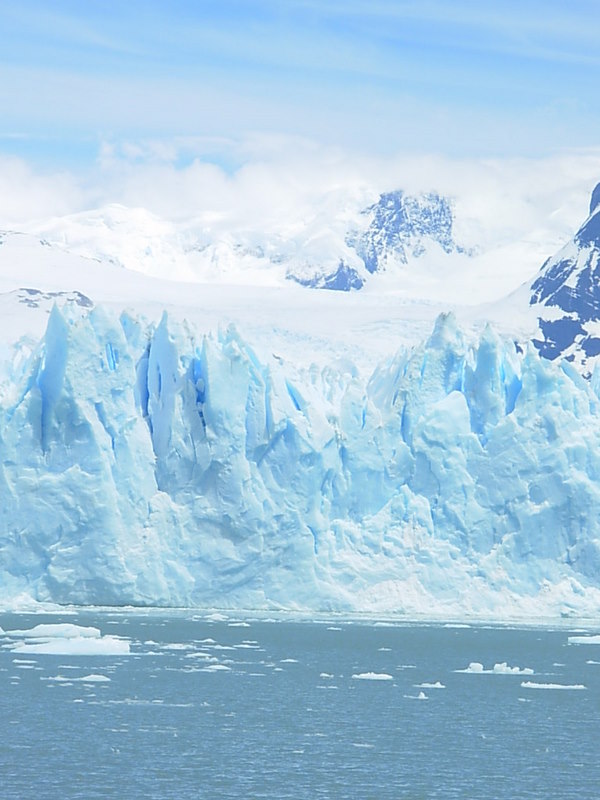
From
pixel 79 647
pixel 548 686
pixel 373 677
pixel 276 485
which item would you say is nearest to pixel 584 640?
pixel 548 686

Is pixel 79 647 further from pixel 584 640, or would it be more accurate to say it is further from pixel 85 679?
pixel 584 640

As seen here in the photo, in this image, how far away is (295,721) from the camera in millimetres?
37969

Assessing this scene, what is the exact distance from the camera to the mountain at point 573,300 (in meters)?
142

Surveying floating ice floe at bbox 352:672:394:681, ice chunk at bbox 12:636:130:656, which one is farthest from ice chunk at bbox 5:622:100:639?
floating ice floe at bbox 352:672:394:681

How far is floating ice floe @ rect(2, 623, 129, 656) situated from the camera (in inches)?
1875

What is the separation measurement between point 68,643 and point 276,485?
14.3 metres

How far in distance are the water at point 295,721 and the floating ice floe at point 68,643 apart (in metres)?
0.31

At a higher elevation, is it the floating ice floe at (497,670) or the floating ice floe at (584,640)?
the floating ice floe at (584,640)

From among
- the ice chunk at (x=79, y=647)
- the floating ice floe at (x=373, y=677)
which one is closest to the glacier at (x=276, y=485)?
A: the ice chunk at (x=79, y=647)

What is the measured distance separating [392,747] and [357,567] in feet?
80.6

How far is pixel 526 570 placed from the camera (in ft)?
198

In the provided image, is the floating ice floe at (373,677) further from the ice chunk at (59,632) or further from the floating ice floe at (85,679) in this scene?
the ice chunk at (59,632)

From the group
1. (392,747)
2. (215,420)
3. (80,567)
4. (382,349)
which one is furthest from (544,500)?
(382,349)

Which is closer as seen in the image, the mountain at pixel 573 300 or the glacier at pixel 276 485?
the glacier at pixel 276 485
